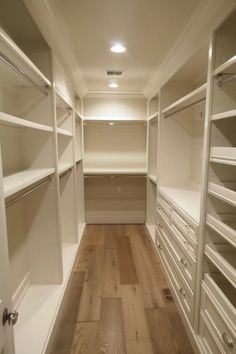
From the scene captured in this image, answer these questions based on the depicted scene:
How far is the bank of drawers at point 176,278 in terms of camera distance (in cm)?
175

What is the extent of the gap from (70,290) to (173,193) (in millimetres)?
1482

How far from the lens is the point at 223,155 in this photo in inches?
49.5

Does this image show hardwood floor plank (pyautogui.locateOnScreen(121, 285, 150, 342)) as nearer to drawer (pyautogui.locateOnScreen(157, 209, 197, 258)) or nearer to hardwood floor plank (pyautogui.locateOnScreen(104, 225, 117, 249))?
drawer (pyautogui.locateOnScreen(157, 209, 197, 258))

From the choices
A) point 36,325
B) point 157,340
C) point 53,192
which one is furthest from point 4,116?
point 157,340

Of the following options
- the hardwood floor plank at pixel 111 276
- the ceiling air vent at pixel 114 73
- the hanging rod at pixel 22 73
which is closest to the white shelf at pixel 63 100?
the hanging rod at pixel 22 73

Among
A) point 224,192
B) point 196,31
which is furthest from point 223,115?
point 196,31

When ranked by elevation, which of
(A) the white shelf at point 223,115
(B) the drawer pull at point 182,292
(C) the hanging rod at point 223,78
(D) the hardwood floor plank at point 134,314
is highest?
(C) the hanging rod at point 223,78

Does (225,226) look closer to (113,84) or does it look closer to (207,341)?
(207,341)

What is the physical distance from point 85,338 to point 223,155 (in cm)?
166

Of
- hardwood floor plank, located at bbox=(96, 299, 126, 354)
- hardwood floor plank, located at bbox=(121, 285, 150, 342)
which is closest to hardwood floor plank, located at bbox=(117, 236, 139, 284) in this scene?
hardwood floor plank, located at bbox=(121, 285, 150, 342)

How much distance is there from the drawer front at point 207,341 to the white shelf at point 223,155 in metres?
1.05

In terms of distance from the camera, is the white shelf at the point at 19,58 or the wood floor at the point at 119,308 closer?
the white shelf at the point at 19,58

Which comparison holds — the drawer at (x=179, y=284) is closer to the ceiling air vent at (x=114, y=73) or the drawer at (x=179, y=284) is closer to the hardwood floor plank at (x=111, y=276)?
the hardwood floor plank at (x=111, y=276)

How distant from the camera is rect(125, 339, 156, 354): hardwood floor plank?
1625 millimetres
